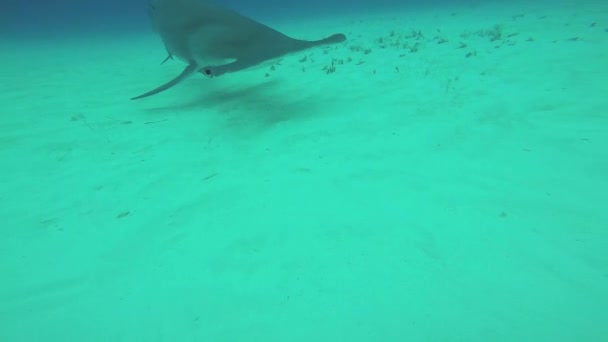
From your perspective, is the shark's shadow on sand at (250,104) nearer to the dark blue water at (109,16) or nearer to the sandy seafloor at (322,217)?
the sandy seafloor at (322,217)

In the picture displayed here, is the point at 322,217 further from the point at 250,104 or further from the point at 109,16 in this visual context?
the point at 109,16

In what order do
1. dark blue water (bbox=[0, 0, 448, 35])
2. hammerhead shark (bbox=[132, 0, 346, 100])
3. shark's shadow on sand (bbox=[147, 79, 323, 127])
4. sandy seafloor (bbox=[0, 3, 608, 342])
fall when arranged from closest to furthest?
sandy seafloor (bbox=[0, 3, 608, 342])
hammerhead shark (bbox=[132, 0, 346, 100])
shark's shadow on sand (bbox=[147, 79, 323, 127])
dark blue water (bbox=[0, 0, 448, 35])

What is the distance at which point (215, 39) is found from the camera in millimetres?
4039

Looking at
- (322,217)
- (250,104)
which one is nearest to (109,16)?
(250,104)

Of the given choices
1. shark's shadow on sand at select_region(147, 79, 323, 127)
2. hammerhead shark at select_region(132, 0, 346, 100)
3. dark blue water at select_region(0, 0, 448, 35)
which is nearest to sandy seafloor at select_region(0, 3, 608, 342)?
shark's shadow on sand at select_region(147, 79, 323, 127)

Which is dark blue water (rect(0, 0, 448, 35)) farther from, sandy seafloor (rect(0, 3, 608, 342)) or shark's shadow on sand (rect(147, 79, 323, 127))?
sandy seafloor (rect(0, 3, 608, 342))

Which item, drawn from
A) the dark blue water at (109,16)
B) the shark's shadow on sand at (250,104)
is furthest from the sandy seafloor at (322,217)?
the dark blue water at (109,16)

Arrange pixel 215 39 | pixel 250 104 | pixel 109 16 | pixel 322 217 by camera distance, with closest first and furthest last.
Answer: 1. pixel 322 217
2. pixel 215 39
3. pixel 250 104
4. pixel 109 16

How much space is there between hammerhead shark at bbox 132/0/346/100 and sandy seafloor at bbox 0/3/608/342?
0.86 metres

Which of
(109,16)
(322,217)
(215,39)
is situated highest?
(109,16)

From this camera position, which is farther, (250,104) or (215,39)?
(250,104)

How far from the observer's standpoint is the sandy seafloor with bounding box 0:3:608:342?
1736mm

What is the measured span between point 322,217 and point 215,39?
9.53 feet

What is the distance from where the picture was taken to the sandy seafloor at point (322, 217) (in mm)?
1736
